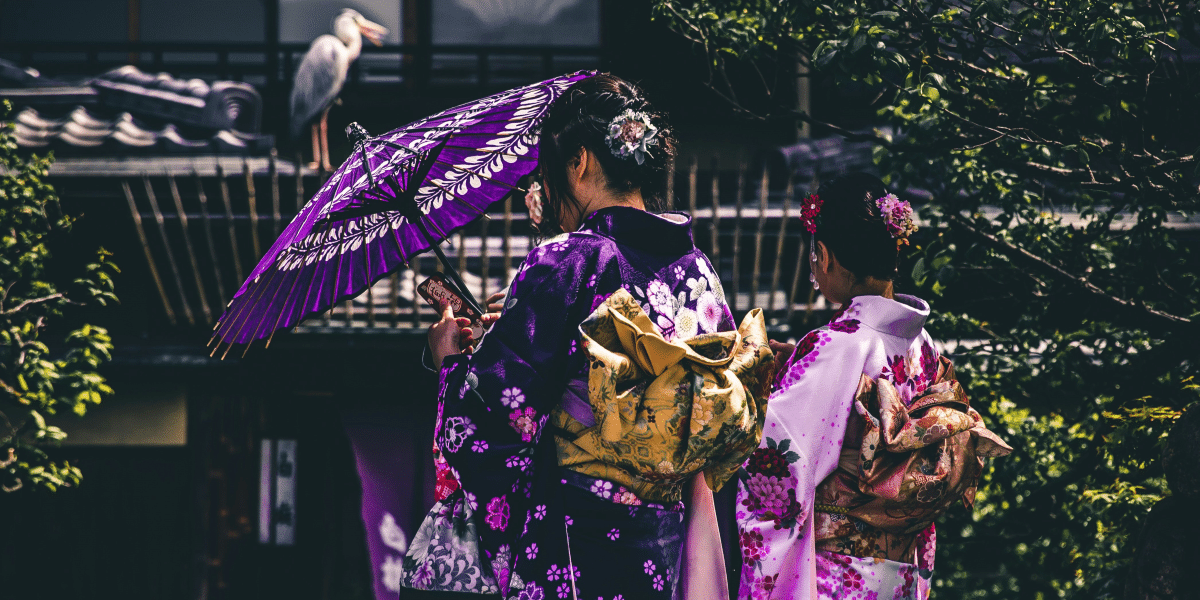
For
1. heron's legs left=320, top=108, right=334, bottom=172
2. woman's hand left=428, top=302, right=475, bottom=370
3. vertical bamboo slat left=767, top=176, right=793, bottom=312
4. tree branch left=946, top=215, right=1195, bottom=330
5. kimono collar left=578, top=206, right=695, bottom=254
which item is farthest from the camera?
heron's legs left=320, top=108, right=334, bottom=172

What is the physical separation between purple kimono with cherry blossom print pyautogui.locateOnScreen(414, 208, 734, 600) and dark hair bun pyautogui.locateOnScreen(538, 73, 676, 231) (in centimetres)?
20

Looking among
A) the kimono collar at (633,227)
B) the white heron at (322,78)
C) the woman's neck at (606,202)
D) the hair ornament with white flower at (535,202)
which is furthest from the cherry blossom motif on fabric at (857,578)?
the white heron at (322,78)

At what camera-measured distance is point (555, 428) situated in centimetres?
217

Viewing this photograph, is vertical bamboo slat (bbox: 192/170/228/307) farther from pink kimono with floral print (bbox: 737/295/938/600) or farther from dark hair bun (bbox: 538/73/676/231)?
pink kimono with floral print (bbox: 737/295/938/600)

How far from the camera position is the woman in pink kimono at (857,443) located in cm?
245

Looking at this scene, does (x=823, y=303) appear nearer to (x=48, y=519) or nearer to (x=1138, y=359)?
(x=1138, y=359)

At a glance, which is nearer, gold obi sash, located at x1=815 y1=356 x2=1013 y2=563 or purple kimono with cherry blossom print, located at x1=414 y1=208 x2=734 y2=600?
purple kimono with cherry blossom print, located at x1=414 y1=208 x2=734 y2=600

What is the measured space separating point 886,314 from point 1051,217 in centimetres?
194

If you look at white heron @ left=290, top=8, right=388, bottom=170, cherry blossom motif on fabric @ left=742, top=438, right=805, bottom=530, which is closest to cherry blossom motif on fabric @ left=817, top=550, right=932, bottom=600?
cherry blossom motif on fabric @ left=742, top=438, right=805, bottom=530

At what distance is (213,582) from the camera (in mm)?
6320

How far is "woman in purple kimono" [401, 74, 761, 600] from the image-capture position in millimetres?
2082

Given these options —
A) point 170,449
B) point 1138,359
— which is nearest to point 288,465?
point 170,449

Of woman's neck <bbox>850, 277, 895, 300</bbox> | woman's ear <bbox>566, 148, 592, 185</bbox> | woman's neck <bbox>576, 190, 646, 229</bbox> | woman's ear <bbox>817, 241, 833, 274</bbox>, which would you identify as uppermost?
woman's ear <bbox>566, 148, 592, 185</bbox>

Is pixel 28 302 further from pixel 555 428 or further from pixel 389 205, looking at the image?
pixel 555 428
